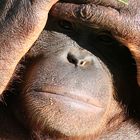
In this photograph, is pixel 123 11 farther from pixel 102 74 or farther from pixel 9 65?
pixel 9 65

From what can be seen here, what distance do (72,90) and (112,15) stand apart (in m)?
0.29

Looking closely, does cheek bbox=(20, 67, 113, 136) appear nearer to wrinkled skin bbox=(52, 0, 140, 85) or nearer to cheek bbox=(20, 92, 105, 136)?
cheek bbox=(20, 92, 105, 136)

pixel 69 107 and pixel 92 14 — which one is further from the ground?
pixel 92 14

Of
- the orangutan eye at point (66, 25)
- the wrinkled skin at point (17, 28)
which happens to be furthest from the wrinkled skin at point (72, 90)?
the wrinkled skin at point (17, 28)

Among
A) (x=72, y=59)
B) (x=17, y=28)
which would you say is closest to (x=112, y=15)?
(x=72, y=59)

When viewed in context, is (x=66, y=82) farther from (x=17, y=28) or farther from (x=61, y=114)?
(x=17, y=28)

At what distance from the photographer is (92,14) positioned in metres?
2.09

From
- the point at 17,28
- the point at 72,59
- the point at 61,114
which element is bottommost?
the point at 61,114

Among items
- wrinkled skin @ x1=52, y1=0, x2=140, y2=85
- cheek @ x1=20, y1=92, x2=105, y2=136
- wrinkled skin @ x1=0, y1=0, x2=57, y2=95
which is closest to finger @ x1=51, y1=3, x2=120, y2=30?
wrinkled skin @ x1=52, y1=0, x2=140, y2=85

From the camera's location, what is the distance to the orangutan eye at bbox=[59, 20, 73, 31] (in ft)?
7.57

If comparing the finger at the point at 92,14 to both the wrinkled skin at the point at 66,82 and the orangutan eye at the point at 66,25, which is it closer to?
the wrinkled skin at the point at 66,82

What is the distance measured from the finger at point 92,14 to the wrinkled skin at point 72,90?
0.13 metres

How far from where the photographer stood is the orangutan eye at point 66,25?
2307 mm

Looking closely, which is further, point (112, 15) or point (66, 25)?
point (66, 25)
